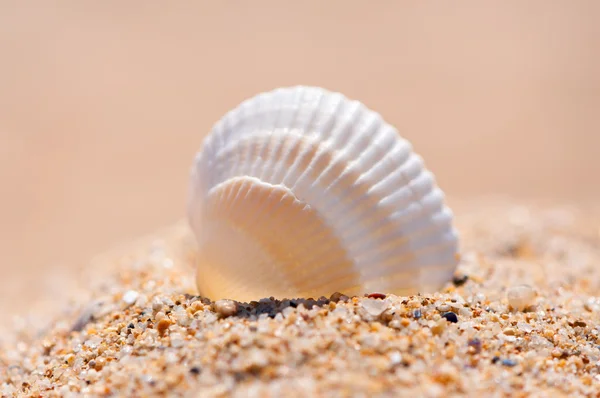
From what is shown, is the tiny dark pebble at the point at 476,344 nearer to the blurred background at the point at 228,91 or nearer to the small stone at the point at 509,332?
the small stone at the point at 509,332

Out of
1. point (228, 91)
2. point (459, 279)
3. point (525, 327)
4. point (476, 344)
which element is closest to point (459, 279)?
point (459, 279)

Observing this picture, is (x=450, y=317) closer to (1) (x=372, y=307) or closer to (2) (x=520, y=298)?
(1) (x=372, y=307)

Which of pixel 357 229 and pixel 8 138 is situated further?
pixel 8 138

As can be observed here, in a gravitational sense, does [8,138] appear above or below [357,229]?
above

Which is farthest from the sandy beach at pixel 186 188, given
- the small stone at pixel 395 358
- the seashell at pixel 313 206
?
the seashell at pixel 313 206

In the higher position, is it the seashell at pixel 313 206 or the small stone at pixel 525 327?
the seashell at pixel 313 206

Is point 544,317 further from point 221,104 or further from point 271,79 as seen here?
point 271,79

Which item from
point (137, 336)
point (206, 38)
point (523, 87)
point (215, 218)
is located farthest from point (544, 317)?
point (206, 38)
